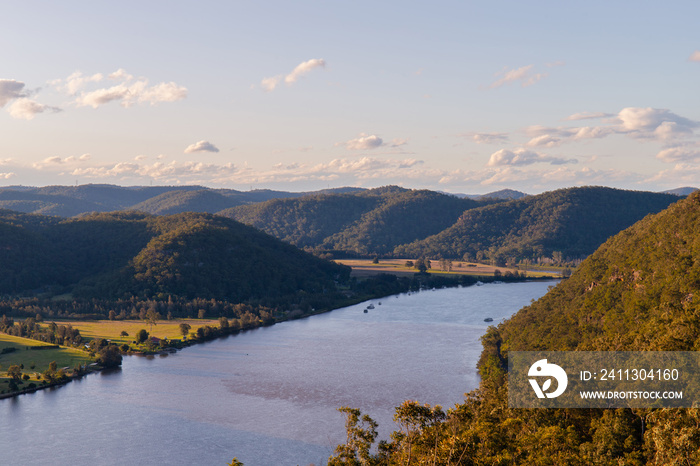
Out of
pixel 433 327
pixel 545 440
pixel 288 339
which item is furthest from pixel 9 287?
pixel 545 440

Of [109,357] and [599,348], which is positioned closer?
[599,348]

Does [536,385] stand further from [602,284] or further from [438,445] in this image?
[602,284]

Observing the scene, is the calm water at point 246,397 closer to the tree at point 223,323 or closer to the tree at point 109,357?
the tree at point 109,357

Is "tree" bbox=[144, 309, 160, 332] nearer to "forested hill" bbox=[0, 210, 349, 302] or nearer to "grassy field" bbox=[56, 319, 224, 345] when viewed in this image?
"grassy field" bbox=[56, 319, 224, 345]

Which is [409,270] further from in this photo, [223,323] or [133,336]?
[133,336]

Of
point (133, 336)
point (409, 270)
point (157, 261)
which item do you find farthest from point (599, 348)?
point (409, 270)

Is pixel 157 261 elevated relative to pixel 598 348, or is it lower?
elevated

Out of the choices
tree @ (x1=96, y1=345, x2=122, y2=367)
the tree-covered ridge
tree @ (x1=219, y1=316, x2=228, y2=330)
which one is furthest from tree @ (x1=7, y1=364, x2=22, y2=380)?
the tree-covered ridge
